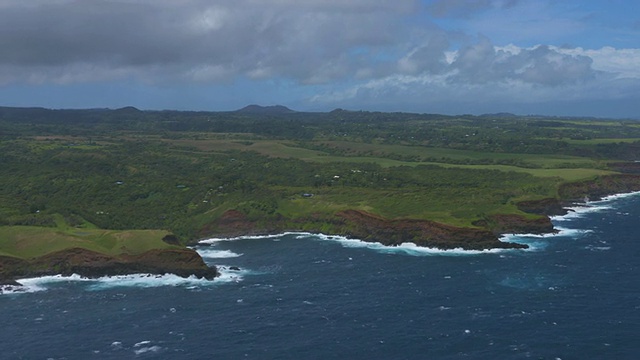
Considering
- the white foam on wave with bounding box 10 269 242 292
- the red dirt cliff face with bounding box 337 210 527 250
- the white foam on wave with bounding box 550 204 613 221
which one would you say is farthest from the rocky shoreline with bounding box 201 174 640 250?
the white foam on wave with bounding box 10 269 242 292

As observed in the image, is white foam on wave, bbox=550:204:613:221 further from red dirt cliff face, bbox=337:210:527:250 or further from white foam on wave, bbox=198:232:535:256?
white foam on wave, bbox=198:232:535:256

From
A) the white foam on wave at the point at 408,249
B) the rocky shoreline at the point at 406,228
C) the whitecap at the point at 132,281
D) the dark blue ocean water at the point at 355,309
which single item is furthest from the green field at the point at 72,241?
the white foam on wave at the point at 408,249

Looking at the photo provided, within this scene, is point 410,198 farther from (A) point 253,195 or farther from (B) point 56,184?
(B) point 56,184

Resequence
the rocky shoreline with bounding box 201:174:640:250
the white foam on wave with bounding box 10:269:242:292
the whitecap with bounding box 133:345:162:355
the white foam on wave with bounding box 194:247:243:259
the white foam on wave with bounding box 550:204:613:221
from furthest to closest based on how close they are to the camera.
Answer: the white foam on wave with bounding box 550:204:613:221 < the rocky shoreline with bounding box 201:174:640:250 < the white foam on wave with bounding box 194:247:243:259 < the white foam on wave with bounding box 10:269:242:292 < the whitecap with bounding box 133:345:162:355

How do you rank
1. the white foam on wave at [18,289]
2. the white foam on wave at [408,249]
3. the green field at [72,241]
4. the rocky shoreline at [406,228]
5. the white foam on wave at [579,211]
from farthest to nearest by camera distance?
the white foam on wave at [579,211] < the rocky shoreline at [406,228] < the white foam on wave at [408,249] < the green field at [72,241] < the white foam on wave at [18,289]

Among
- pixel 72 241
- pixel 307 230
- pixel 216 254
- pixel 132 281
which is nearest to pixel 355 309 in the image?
pixel 132 281

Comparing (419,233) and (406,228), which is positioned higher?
(406,228)

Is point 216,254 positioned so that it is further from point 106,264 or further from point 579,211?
point 579,211

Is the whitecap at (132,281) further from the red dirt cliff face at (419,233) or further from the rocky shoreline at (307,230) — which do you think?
the red dirt cliff face at (419,233)

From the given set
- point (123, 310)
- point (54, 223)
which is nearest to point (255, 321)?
point (123, 310)
